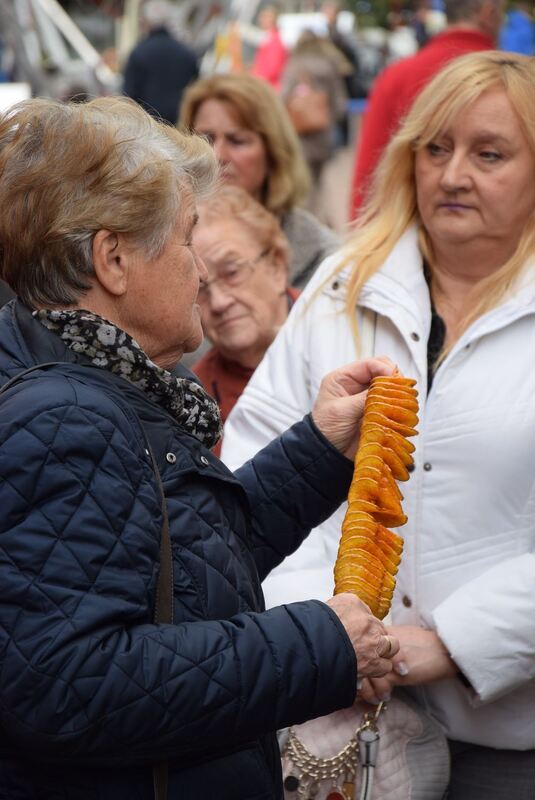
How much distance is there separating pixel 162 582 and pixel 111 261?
0.54m

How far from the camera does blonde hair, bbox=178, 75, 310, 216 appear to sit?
485cm

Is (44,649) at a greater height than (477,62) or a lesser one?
lesser

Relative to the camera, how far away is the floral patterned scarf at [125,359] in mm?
1896

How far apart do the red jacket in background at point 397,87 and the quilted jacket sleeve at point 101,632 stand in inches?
151

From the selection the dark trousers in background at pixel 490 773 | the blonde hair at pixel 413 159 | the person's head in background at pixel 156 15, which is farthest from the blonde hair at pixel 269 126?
the person's head in background at pixel 156 15

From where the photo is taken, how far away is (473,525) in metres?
2.59

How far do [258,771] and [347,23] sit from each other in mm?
18776

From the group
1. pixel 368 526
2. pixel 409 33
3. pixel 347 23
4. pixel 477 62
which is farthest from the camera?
pixel 347 23

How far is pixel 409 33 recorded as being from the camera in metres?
17.3

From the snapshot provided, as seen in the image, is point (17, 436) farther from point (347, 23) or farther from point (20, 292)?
point (347, 23)

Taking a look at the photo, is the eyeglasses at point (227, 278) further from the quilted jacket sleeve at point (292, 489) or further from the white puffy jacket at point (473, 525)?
the quilted jacket sleeve at point (292, 489)

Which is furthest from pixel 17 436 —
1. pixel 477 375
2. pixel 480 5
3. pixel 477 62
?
pixel 480 5

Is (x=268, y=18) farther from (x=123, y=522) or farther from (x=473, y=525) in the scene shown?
(x=123, y=522)

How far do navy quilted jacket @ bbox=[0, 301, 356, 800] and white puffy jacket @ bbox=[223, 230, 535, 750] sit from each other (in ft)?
2.31
